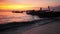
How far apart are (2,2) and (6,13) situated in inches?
7.7

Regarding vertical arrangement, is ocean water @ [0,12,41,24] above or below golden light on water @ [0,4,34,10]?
below

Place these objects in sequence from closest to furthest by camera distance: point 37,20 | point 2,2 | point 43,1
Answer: point 2,2 < point 43,1 < point 37,20

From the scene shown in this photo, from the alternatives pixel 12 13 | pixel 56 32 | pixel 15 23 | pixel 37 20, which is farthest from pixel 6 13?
pixel 37 20

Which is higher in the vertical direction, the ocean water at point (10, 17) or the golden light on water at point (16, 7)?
the golden light on water at point (16, 7)

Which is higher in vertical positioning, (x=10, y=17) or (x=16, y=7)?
(x=16, y=7)

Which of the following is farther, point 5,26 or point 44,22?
point 44,22

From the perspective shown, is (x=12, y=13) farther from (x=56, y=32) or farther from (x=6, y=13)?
(x=56, y=32)

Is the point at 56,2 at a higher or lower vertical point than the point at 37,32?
higher

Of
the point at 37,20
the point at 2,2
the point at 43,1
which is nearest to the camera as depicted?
the point at 2,2

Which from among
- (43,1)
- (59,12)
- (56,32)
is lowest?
(56,32)

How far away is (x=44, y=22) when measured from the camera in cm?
409

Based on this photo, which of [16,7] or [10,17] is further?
[10,17]

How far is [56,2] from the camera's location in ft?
10.8

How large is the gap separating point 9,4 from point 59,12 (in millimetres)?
927
